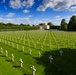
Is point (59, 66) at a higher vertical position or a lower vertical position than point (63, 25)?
lower

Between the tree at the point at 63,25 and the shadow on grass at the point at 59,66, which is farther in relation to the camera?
the tree at the point at 63,25

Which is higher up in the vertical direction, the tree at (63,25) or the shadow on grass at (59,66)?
the tree at (63,25)

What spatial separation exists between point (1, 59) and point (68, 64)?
6.91m

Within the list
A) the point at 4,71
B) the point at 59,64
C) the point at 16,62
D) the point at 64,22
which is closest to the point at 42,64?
the point at 59,64

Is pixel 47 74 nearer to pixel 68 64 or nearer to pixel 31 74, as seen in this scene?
pixel 31 74

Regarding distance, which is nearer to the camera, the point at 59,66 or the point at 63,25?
the point at 59,66

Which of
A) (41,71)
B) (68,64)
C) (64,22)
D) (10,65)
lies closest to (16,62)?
(10,65)

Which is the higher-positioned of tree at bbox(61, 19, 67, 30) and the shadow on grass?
tree at bbox(61, 19, 67, 30)

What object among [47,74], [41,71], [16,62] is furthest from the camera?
[16,62]

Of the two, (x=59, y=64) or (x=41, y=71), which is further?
(x=59, y=64)

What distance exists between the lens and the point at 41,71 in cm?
1370

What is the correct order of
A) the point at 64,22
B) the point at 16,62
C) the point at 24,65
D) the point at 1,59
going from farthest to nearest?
the point at 64,22, the point at 1,59, the point at 16,62, the point at 24,65

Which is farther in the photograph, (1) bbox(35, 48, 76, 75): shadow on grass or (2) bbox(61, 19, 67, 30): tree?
(2) bbox(61, 19, 67, 30): tree

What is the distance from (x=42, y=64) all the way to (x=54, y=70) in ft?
6.95
